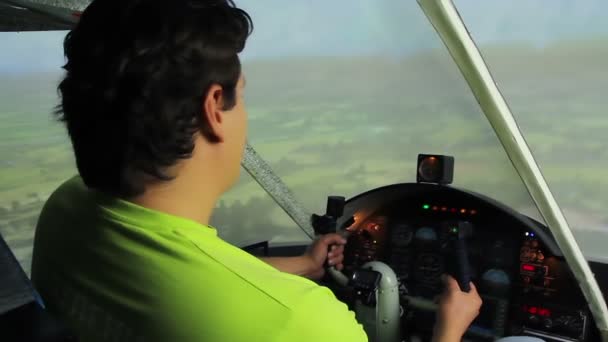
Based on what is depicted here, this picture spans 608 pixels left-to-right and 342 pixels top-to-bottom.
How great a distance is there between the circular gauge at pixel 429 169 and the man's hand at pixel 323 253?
395 mm

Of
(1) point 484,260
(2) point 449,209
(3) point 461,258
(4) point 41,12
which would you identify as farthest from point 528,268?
(4) point 41,12

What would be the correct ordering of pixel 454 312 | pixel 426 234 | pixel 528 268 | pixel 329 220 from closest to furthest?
pixel 454 312 → pixel 329 220 → pixel 528 268 → pixel 426 234

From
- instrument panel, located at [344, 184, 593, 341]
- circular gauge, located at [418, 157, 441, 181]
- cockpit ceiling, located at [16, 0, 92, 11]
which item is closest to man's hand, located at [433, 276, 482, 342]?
instrument panel, located at [344, 184, 593, 341]

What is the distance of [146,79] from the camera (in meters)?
0.66

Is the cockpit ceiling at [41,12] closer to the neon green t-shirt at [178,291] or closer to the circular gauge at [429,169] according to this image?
the neon green t-shirt at [178,291]

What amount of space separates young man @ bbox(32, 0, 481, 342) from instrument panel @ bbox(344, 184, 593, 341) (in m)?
1.31

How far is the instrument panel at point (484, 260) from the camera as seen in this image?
2012mm

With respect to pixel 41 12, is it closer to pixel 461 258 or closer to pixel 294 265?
pixel 294 265

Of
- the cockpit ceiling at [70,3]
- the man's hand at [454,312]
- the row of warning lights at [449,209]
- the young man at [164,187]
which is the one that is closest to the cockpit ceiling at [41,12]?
the cockpit ceiling at [70,3]

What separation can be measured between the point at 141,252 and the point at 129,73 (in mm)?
206

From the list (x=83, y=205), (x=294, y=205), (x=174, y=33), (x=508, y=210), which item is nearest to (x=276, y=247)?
(x=294, y=205)

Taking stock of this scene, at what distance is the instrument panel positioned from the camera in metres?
2.01

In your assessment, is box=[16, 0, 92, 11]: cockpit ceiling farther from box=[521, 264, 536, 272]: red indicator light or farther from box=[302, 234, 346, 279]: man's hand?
box=[521, 264, 536, 272]: red indicator light

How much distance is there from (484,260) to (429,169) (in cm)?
44
